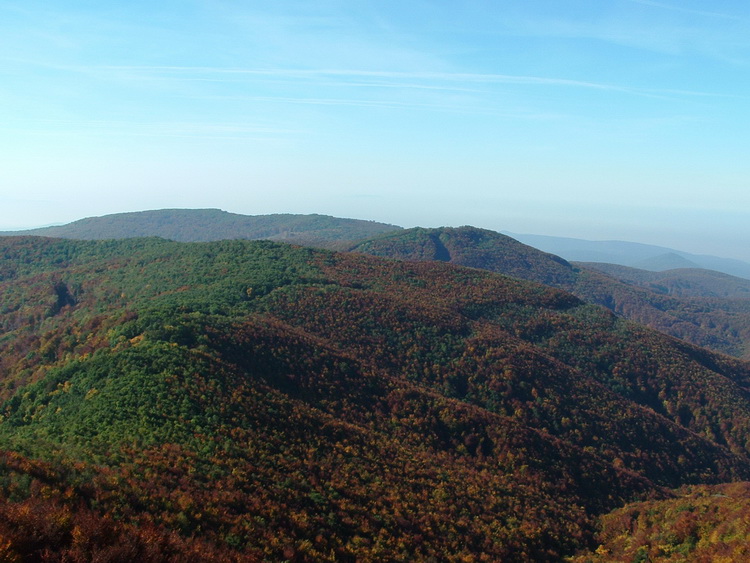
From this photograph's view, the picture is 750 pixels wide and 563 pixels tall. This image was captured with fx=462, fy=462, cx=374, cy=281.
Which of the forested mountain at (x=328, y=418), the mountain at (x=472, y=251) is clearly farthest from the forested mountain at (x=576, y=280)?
the forested mountain at (x=328, y=418)

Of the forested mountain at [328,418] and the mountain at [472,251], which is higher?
the mountain at [472,251]

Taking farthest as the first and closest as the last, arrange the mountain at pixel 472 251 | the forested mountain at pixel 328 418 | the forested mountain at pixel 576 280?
the mountain at pixel 472 251
the forested mountain at pixel 576 280
the forested mountain at pixel 328 418

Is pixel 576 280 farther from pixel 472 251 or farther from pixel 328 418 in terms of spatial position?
pixel 328 418

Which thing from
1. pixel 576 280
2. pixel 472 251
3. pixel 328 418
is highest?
pixel 472 251

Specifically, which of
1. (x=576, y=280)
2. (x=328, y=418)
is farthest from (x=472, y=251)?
(x=328, y=418)

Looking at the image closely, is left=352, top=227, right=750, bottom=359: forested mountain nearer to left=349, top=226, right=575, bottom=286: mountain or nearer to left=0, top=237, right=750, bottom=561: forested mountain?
→ left=349, top=226, right=575, bottom=286: mountain

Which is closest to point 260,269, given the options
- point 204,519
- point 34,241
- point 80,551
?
point 204,519

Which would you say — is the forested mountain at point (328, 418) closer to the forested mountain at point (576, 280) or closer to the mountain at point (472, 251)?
the forested mountain at point (576, 280)
